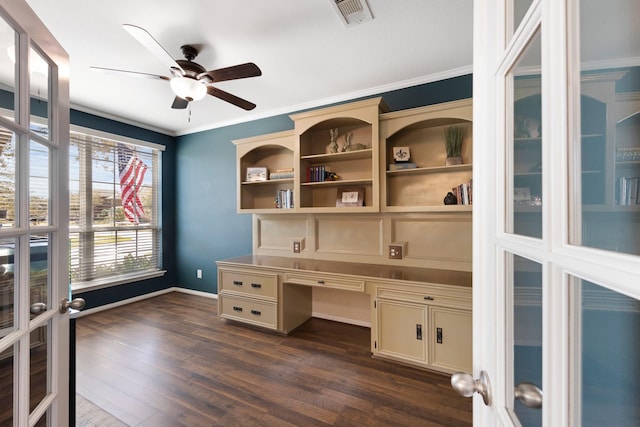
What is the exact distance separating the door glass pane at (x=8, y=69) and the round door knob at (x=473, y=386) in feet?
4.82

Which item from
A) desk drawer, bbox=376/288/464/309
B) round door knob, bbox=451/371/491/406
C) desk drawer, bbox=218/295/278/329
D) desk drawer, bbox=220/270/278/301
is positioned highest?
round door knob, bbox=451/371/491/406

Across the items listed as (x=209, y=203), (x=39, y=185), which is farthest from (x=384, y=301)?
(x=209, y=203)

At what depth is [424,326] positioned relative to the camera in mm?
2088

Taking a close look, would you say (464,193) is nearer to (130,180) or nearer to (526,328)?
(526,328)

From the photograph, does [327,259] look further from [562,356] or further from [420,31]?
[562,356]

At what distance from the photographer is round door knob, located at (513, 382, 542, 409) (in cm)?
45

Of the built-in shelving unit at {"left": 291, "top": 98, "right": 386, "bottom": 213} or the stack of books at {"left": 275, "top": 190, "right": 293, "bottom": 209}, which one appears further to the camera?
the stack of books at {"left": 275, "top": 190, "right": 293, "bottom": 209}

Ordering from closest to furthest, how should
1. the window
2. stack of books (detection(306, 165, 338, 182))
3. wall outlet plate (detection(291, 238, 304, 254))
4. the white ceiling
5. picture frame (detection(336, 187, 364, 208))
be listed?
the white ceiling → picture frame (detection(336, 187, 364, 208)) → stack of books (detection(306, 165, 338, 182)) → wall outlet plate (detection(291, 238, 304, 254)) → the window

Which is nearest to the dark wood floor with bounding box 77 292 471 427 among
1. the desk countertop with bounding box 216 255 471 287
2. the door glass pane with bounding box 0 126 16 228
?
the desk countertop with bounding box 216 255 471 287

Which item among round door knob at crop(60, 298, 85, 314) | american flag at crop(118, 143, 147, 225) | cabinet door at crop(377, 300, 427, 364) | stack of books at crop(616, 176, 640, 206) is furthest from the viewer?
american flag at crop(118, 143, 147, 225)

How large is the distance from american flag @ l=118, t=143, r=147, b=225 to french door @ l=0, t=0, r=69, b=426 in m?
3.13

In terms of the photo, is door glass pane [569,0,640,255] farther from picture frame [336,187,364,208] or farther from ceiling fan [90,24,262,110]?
picture frame [336,187,364,208]

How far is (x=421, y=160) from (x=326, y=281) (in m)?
1.51

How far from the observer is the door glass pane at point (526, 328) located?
457 millimetres
